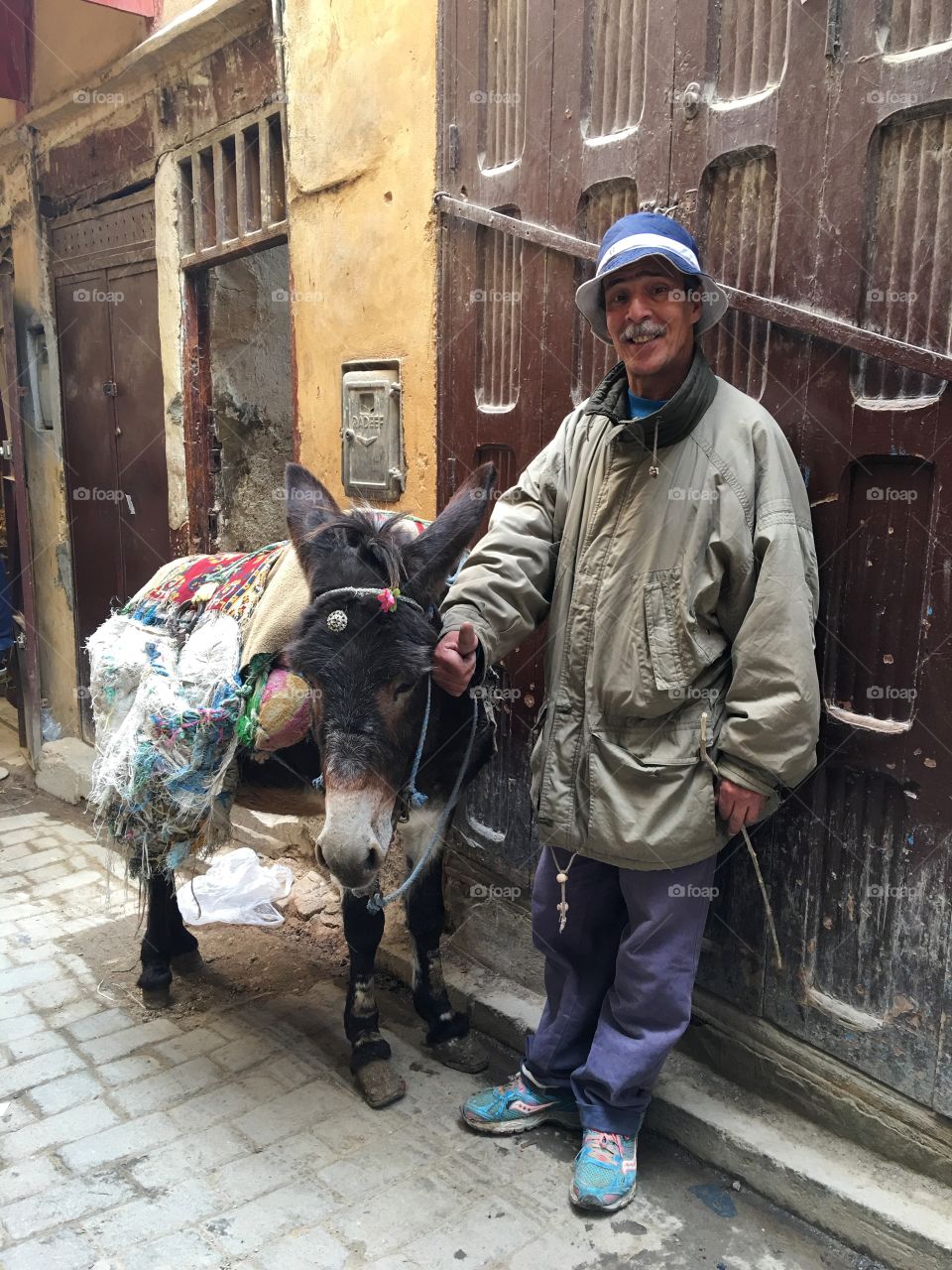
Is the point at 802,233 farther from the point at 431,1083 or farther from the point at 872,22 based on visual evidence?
the point at 431,1083

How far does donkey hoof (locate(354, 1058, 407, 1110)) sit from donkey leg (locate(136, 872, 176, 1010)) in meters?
0.99

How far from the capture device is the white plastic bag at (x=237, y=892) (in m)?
4.03

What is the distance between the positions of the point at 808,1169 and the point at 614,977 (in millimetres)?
657

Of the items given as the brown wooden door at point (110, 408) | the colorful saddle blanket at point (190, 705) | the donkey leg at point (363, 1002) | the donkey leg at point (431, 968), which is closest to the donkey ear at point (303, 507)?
the colorful saddle blanket at point (190, 705)

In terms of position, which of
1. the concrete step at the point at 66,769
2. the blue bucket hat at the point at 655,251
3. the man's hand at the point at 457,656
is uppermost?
the blue bucket hat at the point at 655,251

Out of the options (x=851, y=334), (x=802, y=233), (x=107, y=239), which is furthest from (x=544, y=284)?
(x=107, y=239)

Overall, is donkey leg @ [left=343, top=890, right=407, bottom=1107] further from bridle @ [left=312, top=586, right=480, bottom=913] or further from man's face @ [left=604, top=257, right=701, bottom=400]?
man's face @ [left=604, top=257, right=701, bottom=400]

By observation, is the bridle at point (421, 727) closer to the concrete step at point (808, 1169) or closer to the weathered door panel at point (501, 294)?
the weathered door panel at point (501, 294)

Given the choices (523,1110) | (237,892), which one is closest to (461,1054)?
(523,1110)

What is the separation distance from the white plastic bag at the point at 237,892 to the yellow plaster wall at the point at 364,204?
1846 millimetres

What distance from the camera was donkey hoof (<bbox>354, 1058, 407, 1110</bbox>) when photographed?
9.09 feet

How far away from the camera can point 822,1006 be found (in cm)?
243

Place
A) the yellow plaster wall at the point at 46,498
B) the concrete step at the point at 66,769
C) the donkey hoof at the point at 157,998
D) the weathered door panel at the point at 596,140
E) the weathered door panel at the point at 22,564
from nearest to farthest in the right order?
the weathered door panel at the point at 596,140
the donkey hoof at the point at 157,998
the concrete step at the point at 66,769
the yellow plaster wall at the point at 46,498
the weathered door panel at the point at 22,564

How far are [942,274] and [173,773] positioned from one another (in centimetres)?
244
